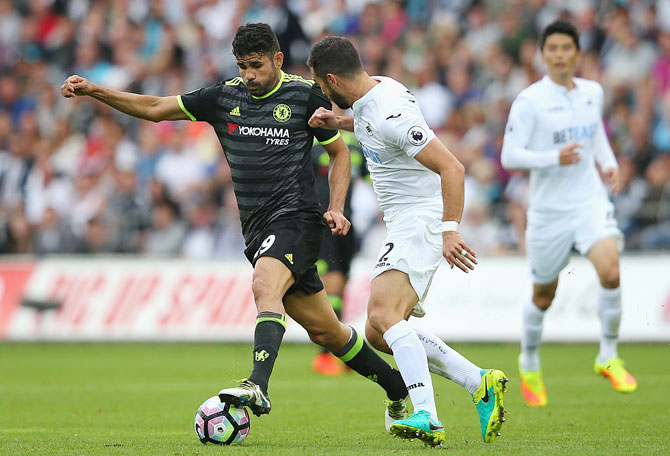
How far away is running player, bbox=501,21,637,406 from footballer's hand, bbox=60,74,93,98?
3458 mm

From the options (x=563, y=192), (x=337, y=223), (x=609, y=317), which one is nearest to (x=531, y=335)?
(x=609, y=317)

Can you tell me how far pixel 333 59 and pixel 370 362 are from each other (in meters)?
2.11

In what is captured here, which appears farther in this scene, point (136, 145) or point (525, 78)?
point (136, 145)

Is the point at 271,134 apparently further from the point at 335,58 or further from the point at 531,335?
the point at 531,335

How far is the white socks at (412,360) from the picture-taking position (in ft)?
20.5

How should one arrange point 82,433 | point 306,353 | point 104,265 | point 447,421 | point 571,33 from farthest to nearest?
point 104,265, point 306,353, point 571,33, point 447,421, point 82,433

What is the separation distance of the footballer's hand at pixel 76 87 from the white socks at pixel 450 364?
2603mm

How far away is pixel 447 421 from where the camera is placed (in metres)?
7.81

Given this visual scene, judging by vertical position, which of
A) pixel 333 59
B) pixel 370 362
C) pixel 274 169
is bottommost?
pixel 370 362

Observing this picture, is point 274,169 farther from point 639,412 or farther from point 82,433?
point 639,412

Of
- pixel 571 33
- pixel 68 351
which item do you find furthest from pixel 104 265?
pixel 571 33

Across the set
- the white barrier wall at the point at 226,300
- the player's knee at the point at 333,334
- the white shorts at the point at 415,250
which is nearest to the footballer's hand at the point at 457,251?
the white shorts at the point at 415,250

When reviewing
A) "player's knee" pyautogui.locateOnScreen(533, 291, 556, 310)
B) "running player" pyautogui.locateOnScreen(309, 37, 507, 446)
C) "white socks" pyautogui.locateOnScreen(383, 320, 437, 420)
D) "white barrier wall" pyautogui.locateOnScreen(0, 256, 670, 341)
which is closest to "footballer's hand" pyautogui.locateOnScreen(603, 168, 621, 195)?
"player's knee" pyautogui.locateOnScreen(533, 291, 556, 310)

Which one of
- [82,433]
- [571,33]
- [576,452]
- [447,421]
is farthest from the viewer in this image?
[571,33]
